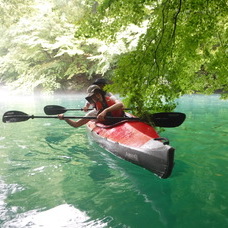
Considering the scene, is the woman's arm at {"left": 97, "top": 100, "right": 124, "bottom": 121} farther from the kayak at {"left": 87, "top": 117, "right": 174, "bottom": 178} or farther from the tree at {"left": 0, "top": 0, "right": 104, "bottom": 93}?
the tree at {"left": 0, "top": 0, "right": 104, "bottom": 93}

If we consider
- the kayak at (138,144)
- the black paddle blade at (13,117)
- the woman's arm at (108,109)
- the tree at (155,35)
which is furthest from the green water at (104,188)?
the tree at (155,35)

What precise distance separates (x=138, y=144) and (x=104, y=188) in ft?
2.93

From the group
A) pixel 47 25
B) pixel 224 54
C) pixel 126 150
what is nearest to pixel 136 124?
pixel 126 150

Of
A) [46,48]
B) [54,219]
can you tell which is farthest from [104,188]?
[46,48]

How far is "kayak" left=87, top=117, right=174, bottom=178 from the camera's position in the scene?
302 cm

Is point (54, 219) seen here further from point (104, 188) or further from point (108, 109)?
point (108, 109)

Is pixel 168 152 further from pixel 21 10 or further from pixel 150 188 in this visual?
pixel 21 10

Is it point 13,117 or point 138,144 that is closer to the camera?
point 138,144

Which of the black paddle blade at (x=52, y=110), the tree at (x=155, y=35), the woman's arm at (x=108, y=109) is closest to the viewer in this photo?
the tree at (x=155, y=35)

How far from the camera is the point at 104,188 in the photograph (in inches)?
118

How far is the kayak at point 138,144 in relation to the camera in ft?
9.91

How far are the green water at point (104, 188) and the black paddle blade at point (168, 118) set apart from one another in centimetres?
60

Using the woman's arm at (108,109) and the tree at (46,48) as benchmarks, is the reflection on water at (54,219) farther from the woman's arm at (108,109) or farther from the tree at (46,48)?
the tree at (46,48)

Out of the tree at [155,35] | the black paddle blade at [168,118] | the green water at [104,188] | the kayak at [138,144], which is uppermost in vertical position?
the tree at [155,35]
